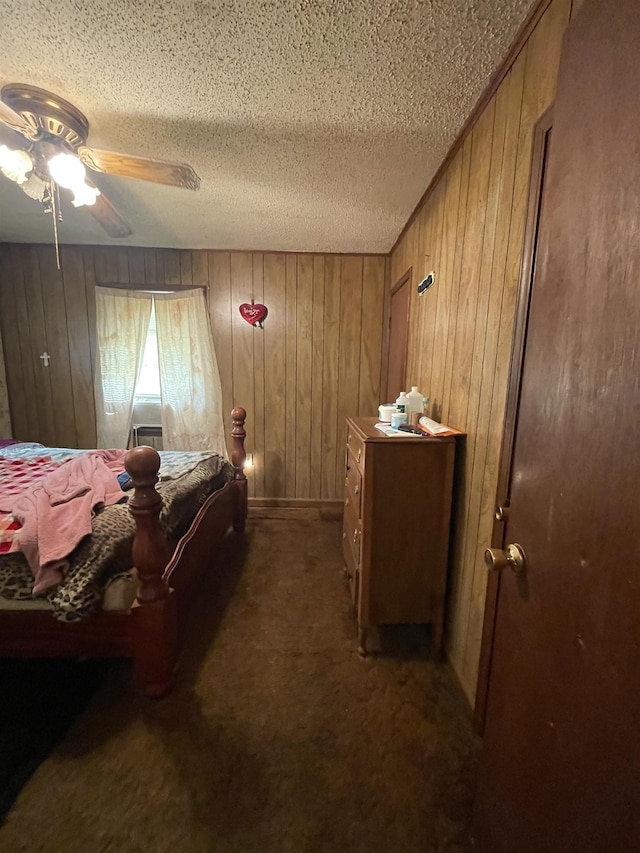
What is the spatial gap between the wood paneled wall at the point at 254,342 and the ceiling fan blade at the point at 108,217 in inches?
23.4

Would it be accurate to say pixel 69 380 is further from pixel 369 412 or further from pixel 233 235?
pixel 369 412

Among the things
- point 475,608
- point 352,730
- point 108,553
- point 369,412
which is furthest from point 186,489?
point 369,412

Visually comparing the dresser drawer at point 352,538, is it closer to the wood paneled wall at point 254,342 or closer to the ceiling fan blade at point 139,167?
the wood paneled wall at point 254,342

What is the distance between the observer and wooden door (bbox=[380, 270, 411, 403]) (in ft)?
7.99

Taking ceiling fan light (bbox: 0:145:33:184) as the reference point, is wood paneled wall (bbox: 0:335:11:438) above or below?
below

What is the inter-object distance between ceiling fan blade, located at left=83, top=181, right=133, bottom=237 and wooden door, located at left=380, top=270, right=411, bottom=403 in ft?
6.24

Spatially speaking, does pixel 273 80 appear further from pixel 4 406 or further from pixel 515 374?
pixel 4 406

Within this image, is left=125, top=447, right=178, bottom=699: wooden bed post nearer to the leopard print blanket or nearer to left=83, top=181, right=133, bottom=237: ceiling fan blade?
the leopard print blanket

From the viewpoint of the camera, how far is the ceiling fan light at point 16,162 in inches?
54.6

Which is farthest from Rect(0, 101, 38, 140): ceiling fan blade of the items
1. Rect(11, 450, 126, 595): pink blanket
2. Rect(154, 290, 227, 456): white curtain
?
Rect(154, 290, 227, 456): white curtain

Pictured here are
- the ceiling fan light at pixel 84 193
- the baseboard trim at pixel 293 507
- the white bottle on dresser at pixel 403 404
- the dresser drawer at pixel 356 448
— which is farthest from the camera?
the baseboard trim at pixel 293 507

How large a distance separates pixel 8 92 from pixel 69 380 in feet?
7.90

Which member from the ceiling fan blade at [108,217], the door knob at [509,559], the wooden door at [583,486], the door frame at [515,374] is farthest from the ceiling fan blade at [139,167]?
the door knob at [509,559]

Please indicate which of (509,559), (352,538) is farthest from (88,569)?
(509,559)
